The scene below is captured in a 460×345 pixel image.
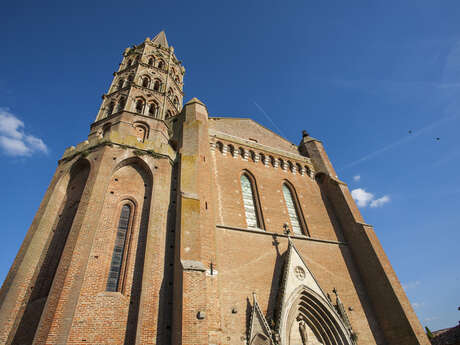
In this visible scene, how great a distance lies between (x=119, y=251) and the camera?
9.91 metres

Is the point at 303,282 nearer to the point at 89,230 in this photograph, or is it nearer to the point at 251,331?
the point at 251,331

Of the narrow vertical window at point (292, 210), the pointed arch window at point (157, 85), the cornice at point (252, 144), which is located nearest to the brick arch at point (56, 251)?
the cornice at point (252, 144)

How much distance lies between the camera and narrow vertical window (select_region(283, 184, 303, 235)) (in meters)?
14.6

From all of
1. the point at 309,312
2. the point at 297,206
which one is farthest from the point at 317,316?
the point at 297,206

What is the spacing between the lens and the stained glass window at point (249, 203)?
13709mm

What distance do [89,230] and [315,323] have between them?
971 centimetres

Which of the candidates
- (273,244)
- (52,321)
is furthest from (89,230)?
(273,244)

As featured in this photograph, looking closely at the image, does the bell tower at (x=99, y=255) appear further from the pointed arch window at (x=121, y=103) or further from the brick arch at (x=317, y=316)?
the pointed arch window at (x=121, y=103)

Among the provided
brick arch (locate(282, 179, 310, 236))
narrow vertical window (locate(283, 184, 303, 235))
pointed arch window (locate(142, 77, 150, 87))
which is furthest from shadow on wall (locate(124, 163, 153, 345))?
pointed arch window (locate(142, 77, 150, 87))

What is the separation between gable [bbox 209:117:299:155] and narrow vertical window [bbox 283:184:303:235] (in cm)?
453

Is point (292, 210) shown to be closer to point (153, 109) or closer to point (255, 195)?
point (255, 195)

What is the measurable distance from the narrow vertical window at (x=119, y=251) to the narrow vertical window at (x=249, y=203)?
19.1 ft

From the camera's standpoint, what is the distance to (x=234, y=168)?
15523mm

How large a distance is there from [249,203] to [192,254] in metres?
5.88
